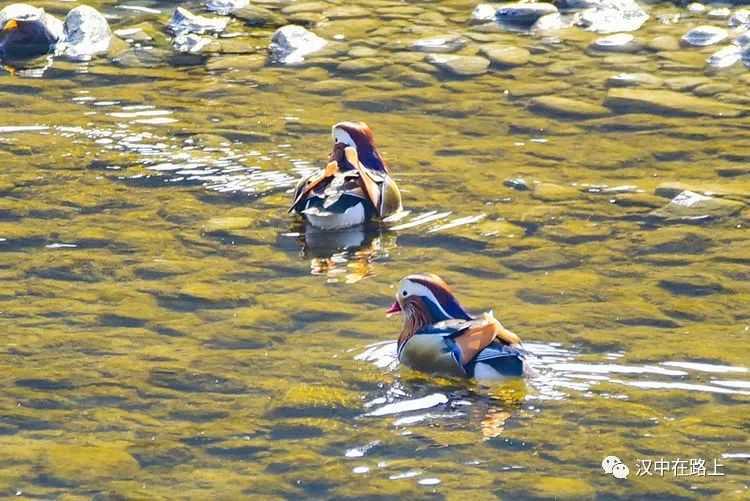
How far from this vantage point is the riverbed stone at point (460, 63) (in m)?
12.5

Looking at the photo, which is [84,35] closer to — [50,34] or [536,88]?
[50,34]

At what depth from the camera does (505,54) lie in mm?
12898

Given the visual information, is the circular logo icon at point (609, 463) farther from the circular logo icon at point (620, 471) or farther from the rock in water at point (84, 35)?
the rock in water at point (84, 35)

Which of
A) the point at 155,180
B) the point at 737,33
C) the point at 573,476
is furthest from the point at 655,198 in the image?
the point at 737,33

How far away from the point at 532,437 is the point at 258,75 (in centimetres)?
672

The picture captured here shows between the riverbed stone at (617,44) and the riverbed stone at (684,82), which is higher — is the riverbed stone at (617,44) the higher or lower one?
the higher one

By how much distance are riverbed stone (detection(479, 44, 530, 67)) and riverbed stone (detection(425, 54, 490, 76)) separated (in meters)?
0.10

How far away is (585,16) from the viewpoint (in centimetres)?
1401

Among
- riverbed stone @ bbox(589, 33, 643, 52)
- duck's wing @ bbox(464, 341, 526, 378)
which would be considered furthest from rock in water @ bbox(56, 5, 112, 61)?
duck's wing @ bbox(464, 341, 526, 378)

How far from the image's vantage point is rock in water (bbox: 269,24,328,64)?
42.4 feet

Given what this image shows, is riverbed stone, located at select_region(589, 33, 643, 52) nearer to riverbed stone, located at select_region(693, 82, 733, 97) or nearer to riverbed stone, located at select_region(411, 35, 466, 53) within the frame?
riverbed stone, located at select_region(411, 35, 466, 53)

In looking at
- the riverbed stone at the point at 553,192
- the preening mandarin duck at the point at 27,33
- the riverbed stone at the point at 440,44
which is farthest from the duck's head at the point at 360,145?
the preening mandarin duck at the point at 27,33

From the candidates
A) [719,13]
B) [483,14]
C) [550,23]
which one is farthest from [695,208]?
[719,13]

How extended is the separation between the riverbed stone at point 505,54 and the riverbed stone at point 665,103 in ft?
3.94
